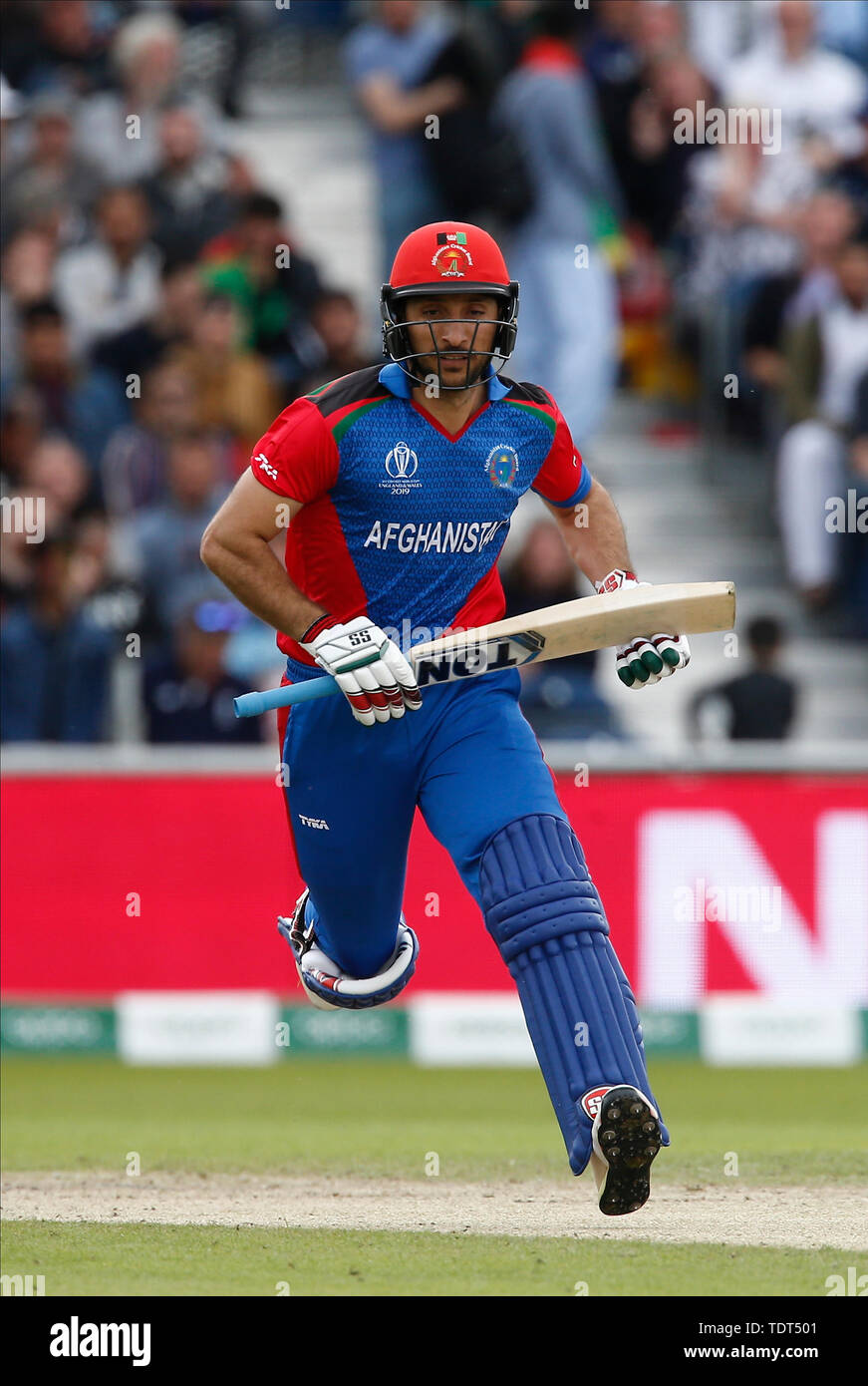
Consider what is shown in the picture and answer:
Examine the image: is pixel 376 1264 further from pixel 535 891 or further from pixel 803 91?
pixel 803 91

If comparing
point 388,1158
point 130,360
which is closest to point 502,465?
point 388,1158

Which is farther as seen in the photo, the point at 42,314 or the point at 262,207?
the point at 262,207

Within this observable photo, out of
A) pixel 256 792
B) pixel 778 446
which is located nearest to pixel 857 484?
pixel 778 446

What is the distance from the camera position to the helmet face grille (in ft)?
18.4

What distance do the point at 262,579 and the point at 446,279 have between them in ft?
3.00

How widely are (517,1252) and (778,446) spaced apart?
731 cm

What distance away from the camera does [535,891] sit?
5328 millimetres

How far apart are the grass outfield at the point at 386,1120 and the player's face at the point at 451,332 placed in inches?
109

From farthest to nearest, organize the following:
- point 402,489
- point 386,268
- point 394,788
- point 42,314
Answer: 1. point 386,268
2. point 42,314
3. point 394,788
4. point 402,489

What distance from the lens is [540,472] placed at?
→ 605cm

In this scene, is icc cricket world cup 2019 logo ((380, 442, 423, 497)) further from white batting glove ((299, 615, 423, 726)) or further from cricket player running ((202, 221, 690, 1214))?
white batting glove ((299, 615, 423, 726))

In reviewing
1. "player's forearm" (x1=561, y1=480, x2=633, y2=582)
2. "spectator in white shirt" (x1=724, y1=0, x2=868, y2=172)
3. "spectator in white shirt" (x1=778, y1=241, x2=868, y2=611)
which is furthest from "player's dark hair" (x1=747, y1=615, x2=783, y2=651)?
"player's forearm" (x1=561, y1=480, x2=633, y2=582)

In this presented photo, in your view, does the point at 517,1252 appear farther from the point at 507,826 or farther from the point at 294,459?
the point at 294,459

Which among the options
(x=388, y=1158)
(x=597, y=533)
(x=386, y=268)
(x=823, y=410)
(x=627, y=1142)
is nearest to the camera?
(x=627, y=1142)
